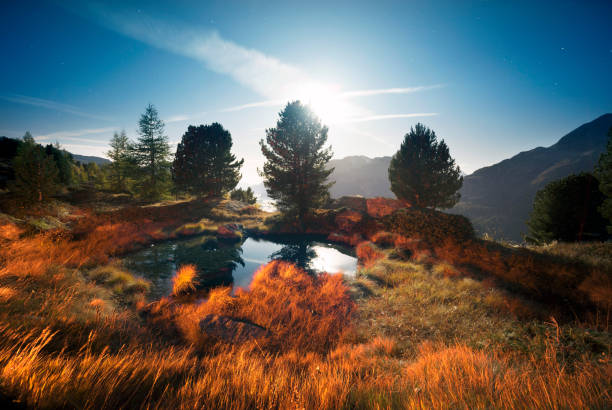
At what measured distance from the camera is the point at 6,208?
1221 centimetres

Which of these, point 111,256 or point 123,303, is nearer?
point 123,303

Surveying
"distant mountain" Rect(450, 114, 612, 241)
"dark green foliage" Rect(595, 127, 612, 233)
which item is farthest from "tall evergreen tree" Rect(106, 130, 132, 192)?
"distant mountain" Rect(450, 114, 612, 241)

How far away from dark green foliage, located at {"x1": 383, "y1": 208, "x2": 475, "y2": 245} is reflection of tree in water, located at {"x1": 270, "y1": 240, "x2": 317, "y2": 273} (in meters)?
7.36

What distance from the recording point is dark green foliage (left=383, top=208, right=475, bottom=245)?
13.8 meters

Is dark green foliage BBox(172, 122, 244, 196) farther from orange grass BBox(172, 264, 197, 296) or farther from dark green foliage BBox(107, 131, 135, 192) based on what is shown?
orange grass BBox(172, 264, 197, 296)

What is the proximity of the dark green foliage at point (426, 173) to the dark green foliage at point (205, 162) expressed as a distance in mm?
21135

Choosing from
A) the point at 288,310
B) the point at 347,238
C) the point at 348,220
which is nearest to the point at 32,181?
the point at 288,310

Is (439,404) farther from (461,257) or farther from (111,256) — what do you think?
(111,256)

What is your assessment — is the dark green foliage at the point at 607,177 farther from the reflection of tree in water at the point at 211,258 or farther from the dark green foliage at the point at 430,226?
the reflection of tree in water at the point at 211,258

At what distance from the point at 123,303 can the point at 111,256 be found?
6203 millimetres

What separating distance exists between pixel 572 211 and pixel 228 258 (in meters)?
25.5

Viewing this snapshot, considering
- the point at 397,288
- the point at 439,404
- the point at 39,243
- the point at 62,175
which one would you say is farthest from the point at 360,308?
the point at 62,175

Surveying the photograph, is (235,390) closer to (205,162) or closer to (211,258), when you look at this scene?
(211,258)

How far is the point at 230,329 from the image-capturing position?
5480 mm
